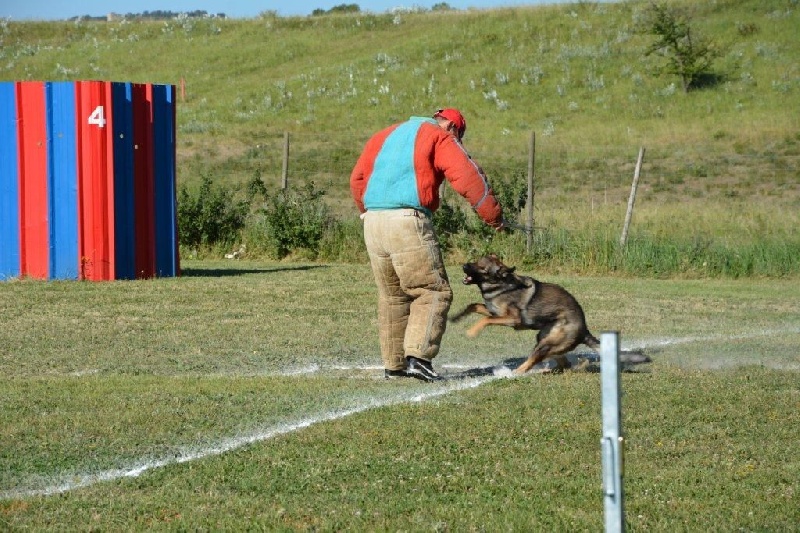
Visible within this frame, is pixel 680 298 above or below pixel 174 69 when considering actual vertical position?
below

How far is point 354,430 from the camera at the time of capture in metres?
7.43

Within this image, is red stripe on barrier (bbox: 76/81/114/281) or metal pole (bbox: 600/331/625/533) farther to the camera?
red stripe on barrier (bbox: 76/81/114/281)

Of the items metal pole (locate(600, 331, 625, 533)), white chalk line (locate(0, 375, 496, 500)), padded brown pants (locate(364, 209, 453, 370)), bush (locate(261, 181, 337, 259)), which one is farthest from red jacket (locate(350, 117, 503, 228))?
bush (locate(261, 181, 337, 259))

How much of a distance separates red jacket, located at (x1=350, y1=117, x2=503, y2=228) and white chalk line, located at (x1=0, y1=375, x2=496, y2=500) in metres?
1.31

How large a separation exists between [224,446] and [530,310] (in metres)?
3.29

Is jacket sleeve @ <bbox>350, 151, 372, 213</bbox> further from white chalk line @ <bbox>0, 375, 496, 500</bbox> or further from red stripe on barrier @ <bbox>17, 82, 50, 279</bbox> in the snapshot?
red stripe on barrier @ <bbox>17, 82, 50, 279</bbox>

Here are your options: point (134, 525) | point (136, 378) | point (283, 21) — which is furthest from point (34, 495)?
point (283, 21)

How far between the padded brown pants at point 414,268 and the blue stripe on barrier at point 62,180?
26.5 ft

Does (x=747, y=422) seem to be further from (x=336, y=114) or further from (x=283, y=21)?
(x=283, y=21)

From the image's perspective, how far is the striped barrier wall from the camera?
1670cm

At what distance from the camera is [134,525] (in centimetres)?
551

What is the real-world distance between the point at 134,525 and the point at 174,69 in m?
50.1

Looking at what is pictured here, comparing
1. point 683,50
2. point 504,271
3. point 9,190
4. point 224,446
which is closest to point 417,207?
point 504,271

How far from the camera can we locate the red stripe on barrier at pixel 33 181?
660 inches
